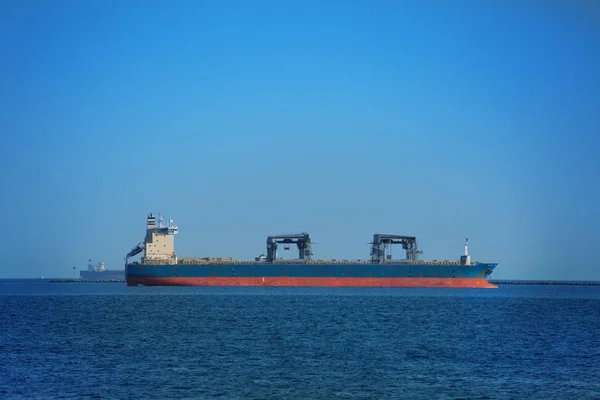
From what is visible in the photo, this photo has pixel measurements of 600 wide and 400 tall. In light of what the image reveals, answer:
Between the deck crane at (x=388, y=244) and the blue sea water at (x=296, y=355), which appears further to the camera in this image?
the deck crane at (x=388, y=244)

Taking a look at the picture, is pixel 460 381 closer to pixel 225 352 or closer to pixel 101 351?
pixel 225 352

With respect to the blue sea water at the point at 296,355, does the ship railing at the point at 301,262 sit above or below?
above

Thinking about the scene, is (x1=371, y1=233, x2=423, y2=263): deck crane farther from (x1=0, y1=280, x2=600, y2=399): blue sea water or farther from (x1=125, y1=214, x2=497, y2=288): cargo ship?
(x1=0, y1=280, x2=600, y2=399): blue sea water

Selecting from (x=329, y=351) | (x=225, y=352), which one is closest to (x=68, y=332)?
(x=225, y=352)

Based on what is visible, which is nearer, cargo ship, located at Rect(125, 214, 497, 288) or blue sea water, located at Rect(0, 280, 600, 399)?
blue sea water, located at Rect(0, 280, 600, 399)

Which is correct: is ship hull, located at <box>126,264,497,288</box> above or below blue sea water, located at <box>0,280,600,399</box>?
above

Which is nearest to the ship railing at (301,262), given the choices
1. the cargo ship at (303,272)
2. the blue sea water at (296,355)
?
the cargo ship at (303,272)

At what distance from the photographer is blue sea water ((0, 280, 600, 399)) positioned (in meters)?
24.1

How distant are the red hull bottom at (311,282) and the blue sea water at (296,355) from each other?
109 feet

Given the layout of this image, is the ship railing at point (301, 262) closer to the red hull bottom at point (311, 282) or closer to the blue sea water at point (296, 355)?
the red hull bottom at point (311, 282)

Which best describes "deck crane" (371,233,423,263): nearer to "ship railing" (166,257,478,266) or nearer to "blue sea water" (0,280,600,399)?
"ship railing" (166,257,478,266)

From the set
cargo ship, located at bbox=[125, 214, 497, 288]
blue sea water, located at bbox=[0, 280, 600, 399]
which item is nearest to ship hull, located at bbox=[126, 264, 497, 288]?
cargo ship, located at bbox=[125, 214, 497, 288]

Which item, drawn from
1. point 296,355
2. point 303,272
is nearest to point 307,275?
point 303,272

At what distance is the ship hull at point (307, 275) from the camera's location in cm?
8638
